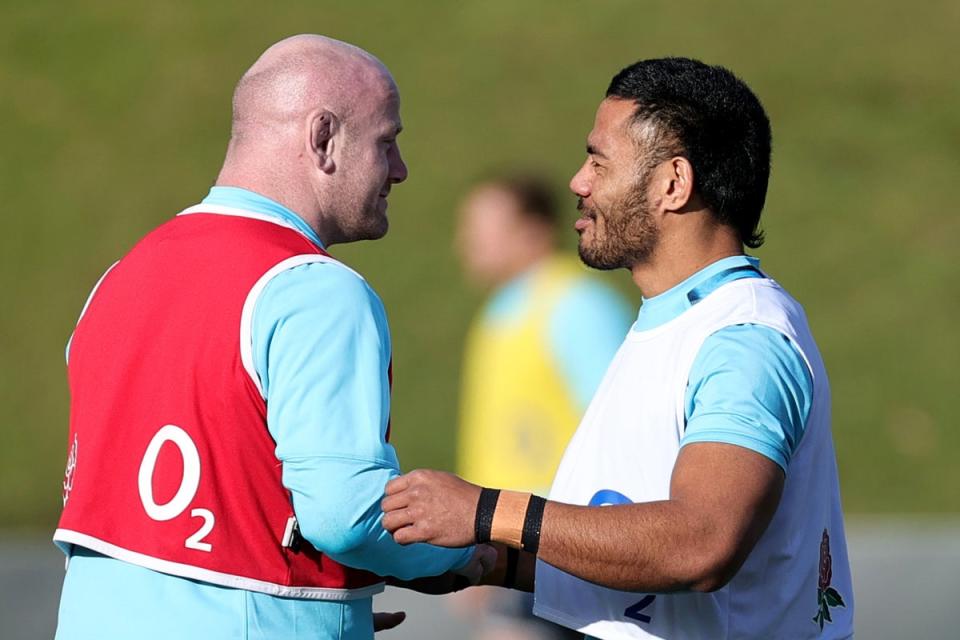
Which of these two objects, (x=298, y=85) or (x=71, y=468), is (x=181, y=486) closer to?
(x=71, y=468)

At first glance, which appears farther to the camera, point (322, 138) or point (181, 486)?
point (322, 138)

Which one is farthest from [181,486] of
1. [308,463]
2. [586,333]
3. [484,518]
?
[586,333]

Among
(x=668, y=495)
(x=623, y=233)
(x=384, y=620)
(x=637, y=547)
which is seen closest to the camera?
(x=637, y=547)

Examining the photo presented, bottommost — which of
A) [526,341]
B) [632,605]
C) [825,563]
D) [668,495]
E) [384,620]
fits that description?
[384,620]

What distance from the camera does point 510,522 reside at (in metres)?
2.63

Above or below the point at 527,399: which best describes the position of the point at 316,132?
above

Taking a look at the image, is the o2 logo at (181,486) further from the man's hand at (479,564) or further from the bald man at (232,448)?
the man's hand at (479,564)

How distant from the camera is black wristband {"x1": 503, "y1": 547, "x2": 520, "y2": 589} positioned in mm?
3311

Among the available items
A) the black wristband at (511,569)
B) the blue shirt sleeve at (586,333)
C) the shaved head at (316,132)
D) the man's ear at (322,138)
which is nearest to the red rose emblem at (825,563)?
the black wristband at (511,569)

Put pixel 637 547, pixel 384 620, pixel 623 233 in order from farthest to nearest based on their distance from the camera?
pixel 384 620 → pixel 623 233 → pixel 637 547

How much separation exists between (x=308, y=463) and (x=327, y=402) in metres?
0.12

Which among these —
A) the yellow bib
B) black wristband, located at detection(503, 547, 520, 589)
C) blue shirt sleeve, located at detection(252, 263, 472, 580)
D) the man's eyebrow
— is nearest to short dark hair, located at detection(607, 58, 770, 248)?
the man's eyebrow

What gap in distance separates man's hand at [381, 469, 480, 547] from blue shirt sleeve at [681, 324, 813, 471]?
17.4 inches

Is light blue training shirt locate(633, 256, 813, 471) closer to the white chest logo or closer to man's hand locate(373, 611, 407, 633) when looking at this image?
man's hand locate(373, 611, 407, 633)
